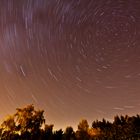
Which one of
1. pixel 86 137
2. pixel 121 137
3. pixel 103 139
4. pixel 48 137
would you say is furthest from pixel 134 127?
pixel 48 137

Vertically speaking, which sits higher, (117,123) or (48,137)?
(117,123)

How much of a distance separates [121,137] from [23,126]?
45.6 feet

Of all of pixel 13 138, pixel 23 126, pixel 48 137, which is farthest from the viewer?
pixel 48 137

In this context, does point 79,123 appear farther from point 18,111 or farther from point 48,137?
point 18,111

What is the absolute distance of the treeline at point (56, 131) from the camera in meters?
25.8

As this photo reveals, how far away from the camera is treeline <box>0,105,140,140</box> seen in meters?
25.8

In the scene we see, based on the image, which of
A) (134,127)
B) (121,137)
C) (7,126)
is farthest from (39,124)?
(134,127)

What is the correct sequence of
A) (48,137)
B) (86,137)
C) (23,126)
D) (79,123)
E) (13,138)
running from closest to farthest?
(13,138) → (23,126) → (48,137) → (86,137) → (79,123)

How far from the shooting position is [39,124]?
92.2ft

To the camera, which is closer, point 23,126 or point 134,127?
point 23,126

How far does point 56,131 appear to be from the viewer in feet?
104

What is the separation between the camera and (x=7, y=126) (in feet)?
84.8

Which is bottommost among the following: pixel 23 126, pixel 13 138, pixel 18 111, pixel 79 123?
pixel 13 138

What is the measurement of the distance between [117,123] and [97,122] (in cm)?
483
